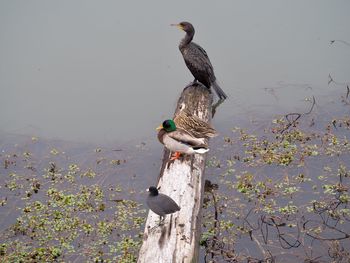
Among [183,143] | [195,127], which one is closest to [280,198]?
[195,127]

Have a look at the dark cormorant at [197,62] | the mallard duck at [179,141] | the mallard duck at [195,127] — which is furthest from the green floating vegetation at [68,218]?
the dark cormorant at [197,62]

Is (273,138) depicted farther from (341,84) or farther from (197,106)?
(341,84)

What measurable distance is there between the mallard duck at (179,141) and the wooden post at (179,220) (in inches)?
5.6

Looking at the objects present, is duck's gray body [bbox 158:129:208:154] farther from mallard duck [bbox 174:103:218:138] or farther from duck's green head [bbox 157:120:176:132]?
mallard duck [bbox 174:103:218:138]

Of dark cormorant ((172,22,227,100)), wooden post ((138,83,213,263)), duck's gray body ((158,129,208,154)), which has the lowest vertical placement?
wooden post ((138,83,213,263))

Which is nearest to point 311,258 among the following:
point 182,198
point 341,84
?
point 182,198

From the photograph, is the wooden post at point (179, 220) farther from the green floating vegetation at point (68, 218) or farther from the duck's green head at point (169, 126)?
the green floating vegetation at point (68, 218)

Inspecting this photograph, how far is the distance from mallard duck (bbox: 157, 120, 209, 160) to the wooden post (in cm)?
14

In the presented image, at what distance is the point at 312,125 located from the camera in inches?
281

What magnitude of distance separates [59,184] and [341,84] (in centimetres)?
621

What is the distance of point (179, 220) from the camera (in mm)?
3590

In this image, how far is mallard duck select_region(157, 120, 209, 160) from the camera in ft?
14.3

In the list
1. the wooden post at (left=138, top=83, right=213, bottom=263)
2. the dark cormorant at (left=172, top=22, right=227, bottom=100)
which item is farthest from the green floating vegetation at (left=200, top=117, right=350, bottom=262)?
the dark cormorant at (left=172, top=22, right=227, bottom=100)

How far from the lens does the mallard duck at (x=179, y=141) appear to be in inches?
171
